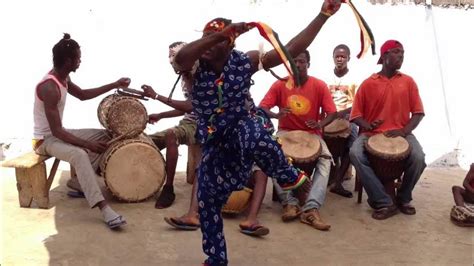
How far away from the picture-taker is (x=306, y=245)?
4984 mm

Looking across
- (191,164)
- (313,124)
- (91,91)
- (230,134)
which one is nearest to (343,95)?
(313,124)

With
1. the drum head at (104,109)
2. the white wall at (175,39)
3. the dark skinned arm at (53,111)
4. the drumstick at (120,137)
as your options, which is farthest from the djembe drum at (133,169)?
the white wall at (175,39)

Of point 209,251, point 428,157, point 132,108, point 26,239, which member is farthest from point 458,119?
point 26,239

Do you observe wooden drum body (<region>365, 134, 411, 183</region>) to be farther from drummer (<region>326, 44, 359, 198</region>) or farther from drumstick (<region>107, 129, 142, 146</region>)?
drumstick (<region>107, 129, 142, 146</region>)

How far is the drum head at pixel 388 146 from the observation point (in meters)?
5.64

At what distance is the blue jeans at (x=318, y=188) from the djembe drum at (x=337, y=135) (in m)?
0.46

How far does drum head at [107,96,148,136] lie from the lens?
19.4ft

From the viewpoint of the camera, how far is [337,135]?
6.37 m

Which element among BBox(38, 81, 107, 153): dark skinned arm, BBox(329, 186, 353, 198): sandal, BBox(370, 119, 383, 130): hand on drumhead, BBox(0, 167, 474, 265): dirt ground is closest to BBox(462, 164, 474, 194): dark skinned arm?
BBox(0, 167, 474, 265): dirt ground

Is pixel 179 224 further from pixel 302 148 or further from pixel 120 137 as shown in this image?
pixel 302 148

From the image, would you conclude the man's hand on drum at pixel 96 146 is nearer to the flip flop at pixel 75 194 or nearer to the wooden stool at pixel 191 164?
the flip flop at pixel 75 194

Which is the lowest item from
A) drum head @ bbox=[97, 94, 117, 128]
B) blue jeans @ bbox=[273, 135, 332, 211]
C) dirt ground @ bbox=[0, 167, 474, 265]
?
dirt ground @ bbox=[0, 167, 474, 265]

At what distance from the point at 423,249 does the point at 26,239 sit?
3209 millimetres

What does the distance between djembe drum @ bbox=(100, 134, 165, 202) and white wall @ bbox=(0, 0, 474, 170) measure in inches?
55.5
